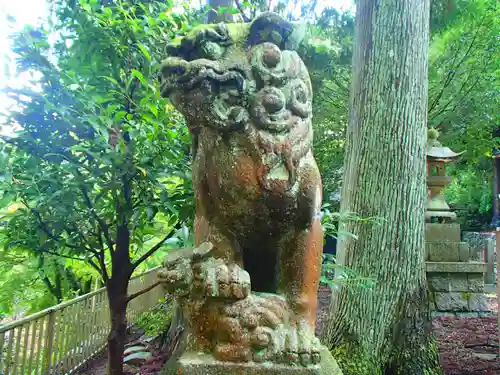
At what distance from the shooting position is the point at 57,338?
3838mm

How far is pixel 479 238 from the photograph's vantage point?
1068 cm

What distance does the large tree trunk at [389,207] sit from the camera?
3676 millimetres

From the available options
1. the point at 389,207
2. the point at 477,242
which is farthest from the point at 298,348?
the point at 477,242

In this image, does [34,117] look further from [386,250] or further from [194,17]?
[386,250]

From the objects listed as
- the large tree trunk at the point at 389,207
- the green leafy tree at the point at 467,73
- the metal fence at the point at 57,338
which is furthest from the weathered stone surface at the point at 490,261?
the metal fence at the point at 57,338

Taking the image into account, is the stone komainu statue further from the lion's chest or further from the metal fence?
the metal fence

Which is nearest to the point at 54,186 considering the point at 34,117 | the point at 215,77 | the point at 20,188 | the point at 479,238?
the point at 20,188

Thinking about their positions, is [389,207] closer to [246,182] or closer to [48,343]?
[246,182]

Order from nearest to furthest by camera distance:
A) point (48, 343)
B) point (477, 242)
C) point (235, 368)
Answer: point (235, 368) < point (48, 343) < point (477, 242)

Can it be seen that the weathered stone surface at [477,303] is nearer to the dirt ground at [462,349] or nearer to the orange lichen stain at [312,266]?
the dirt ground at [462,349]

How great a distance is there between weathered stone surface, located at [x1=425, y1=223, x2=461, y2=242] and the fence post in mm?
5698

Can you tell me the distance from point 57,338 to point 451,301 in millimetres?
5742

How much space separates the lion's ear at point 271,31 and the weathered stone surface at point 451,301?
20.9 feet

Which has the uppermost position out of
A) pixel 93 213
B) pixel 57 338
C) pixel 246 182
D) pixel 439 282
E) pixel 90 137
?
pixel 90 137
